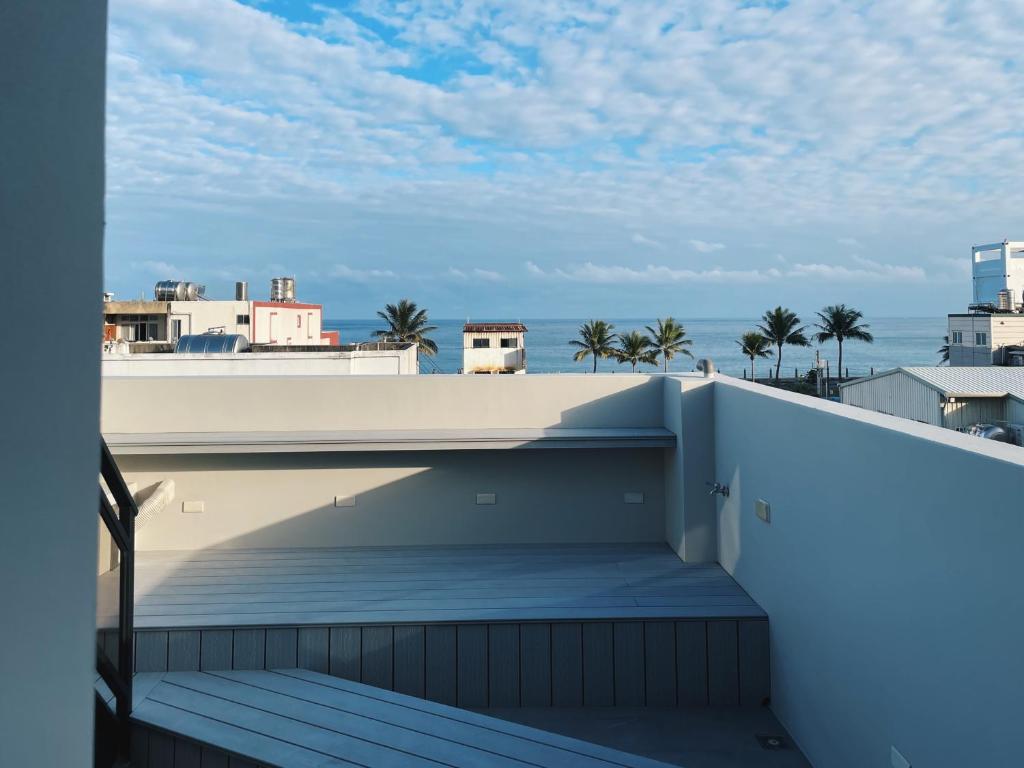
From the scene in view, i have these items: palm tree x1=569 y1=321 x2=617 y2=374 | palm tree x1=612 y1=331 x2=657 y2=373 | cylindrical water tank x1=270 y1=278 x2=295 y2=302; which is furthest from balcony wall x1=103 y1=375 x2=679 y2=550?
palm tree x1=569 y1=321 x2=617 y2=374

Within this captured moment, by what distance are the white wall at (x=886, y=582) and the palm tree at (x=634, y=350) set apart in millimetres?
34226

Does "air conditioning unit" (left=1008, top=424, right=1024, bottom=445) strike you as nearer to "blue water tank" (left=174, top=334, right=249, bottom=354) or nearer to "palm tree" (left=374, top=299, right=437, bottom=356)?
"blue water tank" (left=174, top=334, right=249, bottom=354)

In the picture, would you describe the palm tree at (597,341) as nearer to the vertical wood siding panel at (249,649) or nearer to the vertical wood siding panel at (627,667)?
the vertical wood siding panel at (627,667)

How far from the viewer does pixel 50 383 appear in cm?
83

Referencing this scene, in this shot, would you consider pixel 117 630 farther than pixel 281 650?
No

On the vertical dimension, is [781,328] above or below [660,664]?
above

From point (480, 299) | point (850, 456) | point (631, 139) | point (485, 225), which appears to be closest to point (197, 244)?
point (485, 225)

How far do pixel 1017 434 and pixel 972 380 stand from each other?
130 centimetres

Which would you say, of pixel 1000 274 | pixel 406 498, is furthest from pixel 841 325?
pixel 406 498

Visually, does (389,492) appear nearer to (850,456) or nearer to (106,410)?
(106,410)

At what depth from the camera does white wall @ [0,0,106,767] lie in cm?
78

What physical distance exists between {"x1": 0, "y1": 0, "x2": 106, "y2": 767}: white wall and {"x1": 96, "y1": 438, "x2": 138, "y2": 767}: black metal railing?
2185 mm

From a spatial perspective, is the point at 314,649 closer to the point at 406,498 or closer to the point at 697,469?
the point at 406,498

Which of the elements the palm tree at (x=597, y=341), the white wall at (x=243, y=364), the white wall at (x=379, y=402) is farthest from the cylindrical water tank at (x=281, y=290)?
the white wall at (x=379, y=402)
